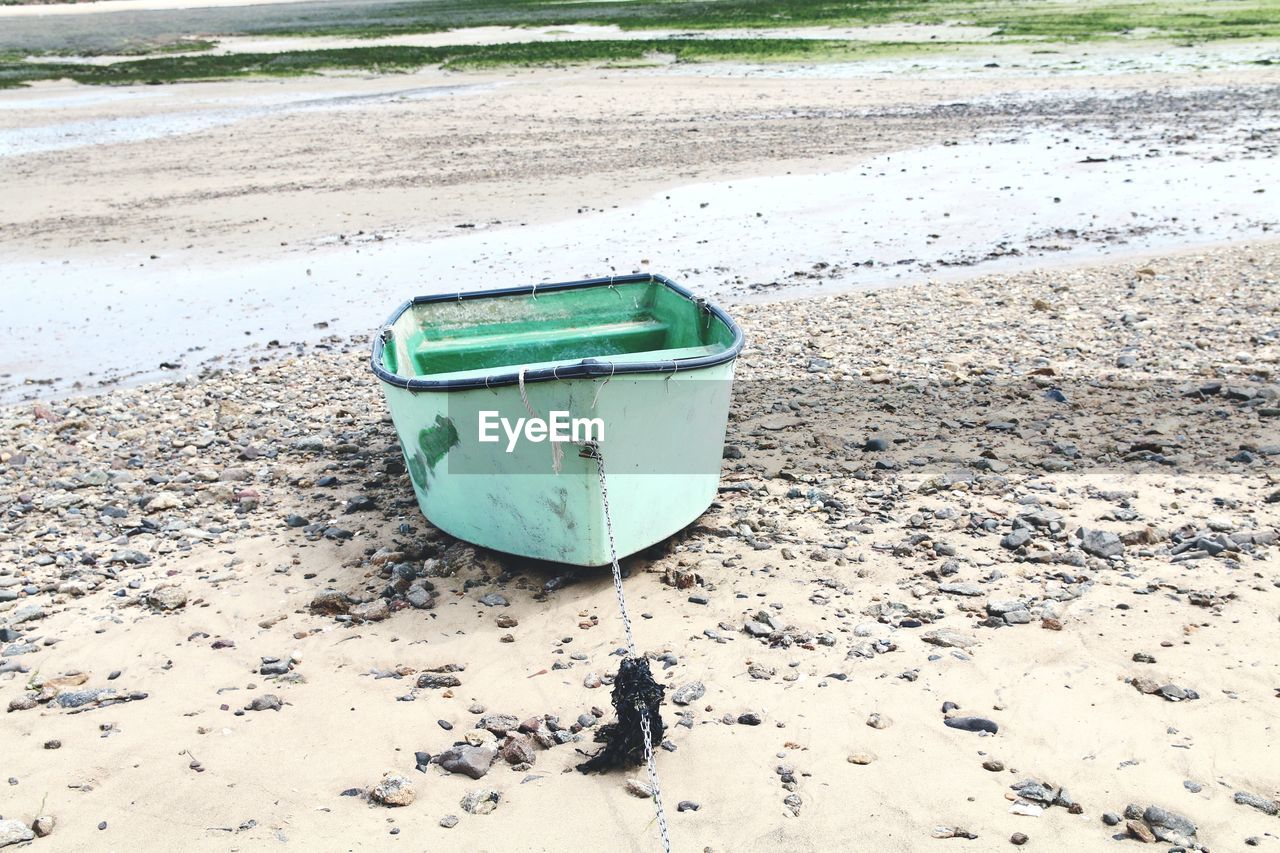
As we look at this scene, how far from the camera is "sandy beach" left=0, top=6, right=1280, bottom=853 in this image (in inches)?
211

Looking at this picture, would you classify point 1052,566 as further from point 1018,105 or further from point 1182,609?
point 1018,105

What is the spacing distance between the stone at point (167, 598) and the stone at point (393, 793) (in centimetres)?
247

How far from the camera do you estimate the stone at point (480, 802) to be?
531 cm

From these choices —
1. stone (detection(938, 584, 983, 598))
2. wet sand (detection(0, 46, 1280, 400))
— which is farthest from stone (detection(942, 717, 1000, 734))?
wet sand (detection(0, 46, 1280, 400))

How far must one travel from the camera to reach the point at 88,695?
6270 millimetres

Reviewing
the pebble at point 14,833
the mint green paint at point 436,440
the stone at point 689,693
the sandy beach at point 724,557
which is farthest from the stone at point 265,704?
the stone at point 689,693

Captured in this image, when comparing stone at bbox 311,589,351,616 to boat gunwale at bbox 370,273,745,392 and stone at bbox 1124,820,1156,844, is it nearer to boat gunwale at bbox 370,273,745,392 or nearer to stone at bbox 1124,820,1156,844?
boat gunwale at bbox 370,273,745,392

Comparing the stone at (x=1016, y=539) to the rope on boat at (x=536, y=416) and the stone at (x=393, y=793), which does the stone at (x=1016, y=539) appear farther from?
the stone at (x=393, y=793)

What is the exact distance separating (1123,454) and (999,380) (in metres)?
1.94

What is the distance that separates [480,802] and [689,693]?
1281mm

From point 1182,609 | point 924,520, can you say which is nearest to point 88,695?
point 924,520

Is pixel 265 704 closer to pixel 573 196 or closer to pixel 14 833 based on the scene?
pixel 14 833

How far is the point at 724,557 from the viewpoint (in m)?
7.56

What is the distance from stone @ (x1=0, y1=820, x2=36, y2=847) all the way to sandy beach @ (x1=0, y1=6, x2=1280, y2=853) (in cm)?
7
